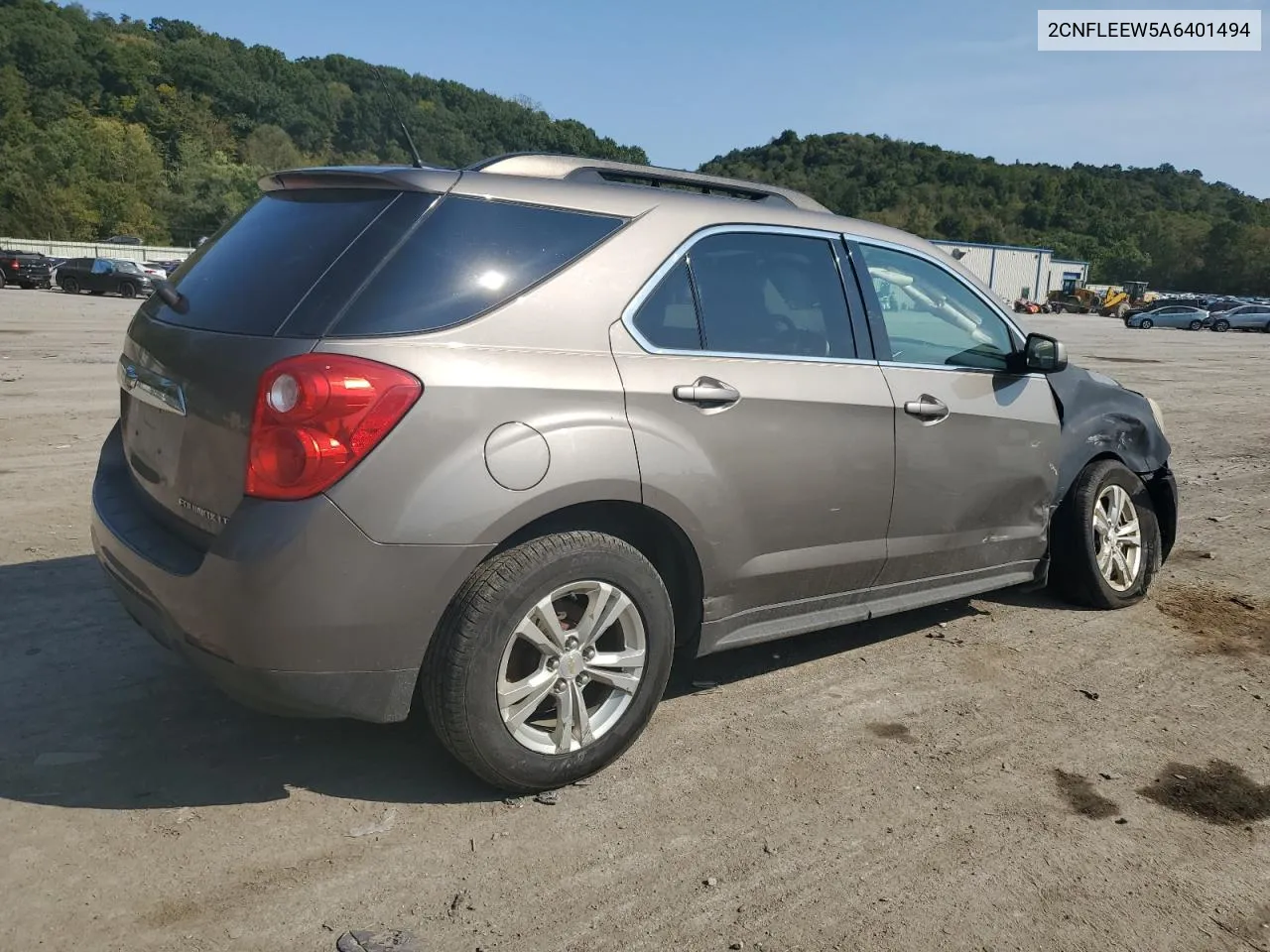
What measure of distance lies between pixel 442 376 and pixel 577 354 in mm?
465

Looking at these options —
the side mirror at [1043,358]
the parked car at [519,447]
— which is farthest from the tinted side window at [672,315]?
the side mirror at [1043,358]

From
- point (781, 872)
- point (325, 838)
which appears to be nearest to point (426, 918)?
point (325, 838)

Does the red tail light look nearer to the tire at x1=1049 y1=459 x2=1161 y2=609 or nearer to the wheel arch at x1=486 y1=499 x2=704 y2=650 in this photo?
the wheel arch at x1=486 y1=499 x2=704 y2=650

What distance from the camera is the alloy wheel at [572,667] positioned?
2.98m

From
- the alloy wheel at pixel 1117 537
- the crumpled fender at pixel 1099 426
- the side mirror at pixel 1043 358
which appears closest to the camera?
the side mirror at pixel 1043 358

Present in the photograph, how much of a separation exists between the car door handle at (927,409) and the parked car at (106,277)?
120 ft

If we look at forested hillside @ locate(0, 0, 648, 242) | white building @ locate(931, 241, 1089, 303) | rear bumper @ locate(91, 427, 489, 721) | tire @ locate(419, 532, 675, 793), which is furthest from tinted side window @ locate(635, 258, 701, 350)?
white building @ locate(931, 241, 1089, 303)

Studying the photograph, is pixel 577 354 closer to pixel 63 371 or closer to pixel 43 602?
pixel 43 602

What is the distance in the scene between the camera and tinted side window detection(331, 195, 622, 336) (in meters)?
2.79

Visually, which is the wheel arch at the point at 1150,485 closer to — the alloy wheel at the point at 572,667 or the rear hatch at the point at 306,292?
the alloy wheel at the point at 572,667

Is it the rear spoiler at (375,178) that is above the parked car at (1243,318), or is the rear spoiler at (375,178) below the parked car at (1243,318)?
above

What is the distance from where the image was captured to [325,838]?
282 cm

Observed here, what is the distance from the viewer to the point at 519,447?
285 centimetres

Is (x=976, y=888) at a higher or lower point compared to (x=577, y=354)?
lower
